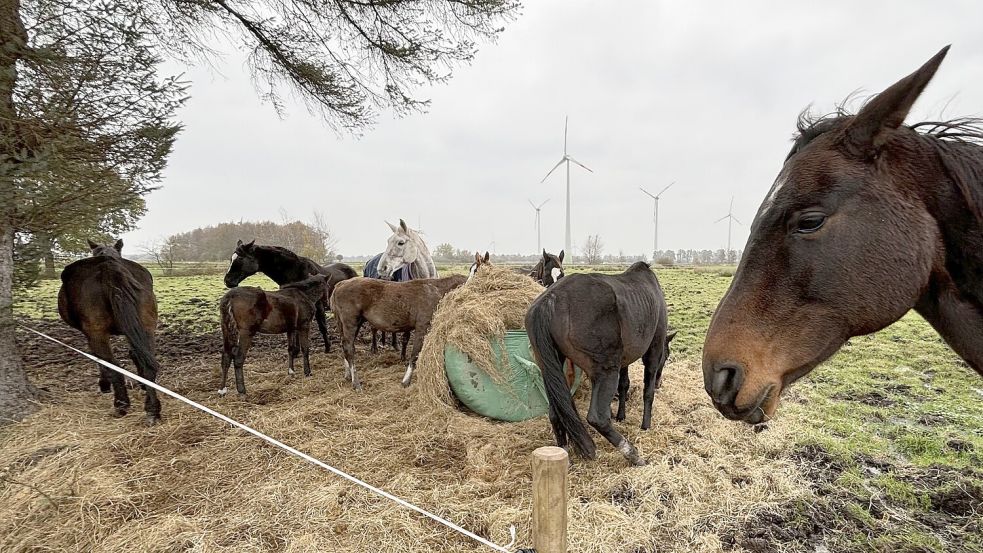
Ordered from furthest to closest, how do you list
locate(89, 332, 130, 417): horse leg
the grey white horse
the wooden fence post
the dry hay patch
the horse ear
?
1. the grey white horse
2. locate(89, 332, 130, 417): horse leg
3. the dry hay patch
4. the wooden fence post
5. the horse ear


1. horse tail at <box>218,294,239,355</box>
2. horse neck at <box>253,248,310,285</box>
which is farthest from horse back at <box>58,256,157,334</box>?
horse neck at <box>253,248,310,285</box>

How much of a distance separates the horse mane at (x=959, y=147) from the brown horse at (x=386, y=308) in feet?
14.9

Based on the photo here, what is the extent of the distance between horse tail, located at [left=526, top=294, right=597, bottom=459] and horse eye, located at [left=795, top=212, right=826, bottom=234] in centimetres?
227

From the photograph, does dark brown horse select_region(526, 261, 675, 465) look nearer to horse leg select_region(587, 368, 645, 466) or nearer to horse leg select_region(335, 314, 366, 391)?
horse leg select_region(587, 368, 645, 466)

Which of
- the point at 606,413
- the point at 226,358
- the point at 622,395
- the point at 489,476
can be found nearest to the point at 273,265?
the point at 226,358

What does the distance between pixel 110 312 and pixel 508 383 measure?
4.00 meters

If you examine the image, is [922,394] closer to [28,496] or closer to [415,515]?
[415,515]

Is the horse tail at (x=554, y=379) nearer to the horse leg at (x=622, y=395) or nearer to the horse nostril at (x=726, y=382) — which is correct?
the horse leg at (x=622, y=395)

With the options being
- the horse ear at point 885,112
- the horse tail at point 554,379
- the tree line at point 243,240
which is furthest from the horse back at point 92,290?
the tree line at point 243,240

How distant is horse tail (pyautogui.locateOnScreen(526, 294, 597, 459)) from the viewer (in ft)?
10.3

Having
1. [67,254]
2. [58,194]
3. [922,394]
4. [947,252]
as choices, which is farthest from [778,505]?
[67,254]

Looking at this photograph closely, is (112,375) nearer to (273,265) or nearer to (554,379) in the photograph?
(273,265)

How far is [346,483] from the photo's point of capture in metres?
2.82

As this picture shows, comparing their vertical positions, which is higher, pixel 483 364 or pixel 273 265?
pixel 273 265
